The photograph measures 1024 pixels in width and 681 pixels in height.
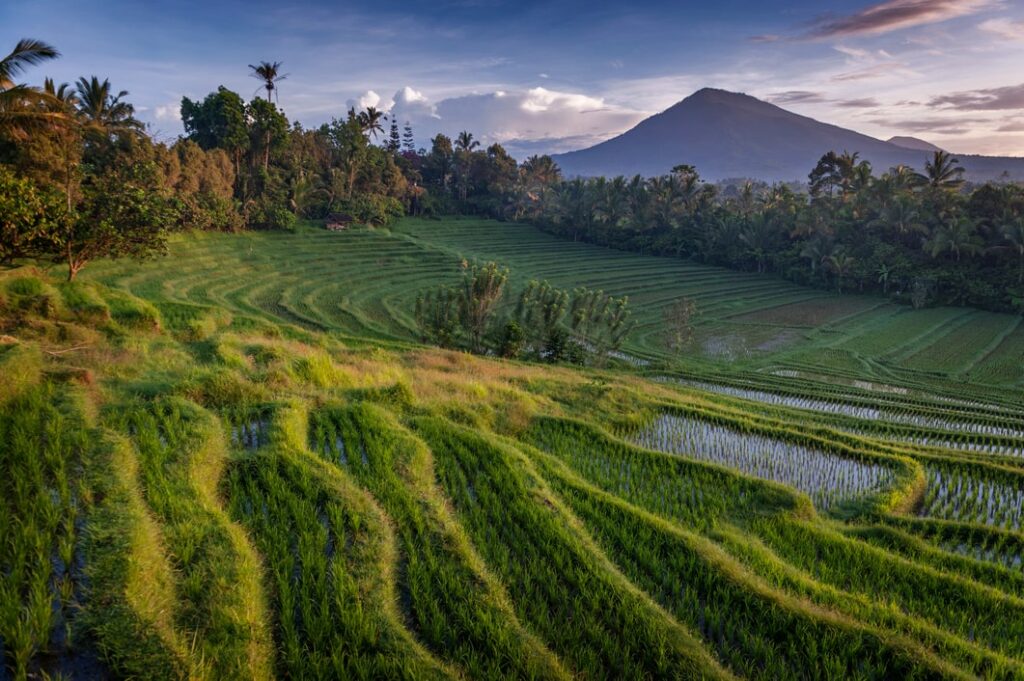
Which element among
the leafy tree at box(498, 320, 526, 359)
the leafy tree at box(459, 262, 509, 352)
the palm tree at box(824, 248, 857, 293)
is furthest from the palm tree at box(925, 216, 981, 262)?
the leafy tree at box(459, 262, 509, 352)

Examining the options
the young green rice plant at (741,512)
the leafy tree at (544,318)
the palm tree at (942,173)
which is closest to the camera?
the young green rice plant at (741,512)

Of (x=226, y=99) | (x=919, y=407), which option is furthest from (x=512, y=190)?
(x=919, y=407)

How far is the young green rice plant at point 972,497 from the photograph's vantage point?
8.37 metres

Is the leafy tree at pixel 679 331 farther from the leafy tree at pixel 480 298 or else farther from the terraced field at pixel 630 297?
the leafy tree at pixel 480 298

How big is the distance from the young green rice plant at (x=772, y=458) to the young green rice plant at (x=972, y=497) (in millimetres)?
724

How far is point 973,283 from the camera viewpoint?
3828 cm

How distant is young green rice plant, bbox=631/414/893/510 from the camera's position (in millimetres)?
9000

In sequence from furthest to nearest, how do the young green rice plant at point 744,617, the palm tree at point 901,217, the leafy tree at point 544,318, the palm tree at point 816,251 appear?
the palm tree at point 816,251, the palm tree at point 901,217, the leafy tree at point 544,318, the young green rice plant at point 744,617

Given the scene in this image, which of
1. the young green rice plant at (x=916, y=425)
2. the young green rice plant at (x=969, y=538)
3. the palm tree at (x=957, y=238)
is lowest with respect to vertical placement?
the young green rice plant at (x=916, y=425)

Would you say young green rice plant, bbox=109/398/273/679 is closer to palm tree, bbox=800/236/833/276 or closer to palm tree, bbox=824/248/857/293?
palm tree, bbox=824/248/857/293

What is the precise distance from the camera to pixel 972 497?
9.04m

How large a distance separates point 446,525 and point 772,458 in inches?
287

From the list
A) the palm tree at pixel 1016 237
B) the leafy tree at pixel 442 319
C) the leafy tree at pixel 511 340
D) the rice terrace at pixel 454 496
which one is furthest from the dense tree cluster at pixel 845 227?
the leafy tree at pixel 442 319

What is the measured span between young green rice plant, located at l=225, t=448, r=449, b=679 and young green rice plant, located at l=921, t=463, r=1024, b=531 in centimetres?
852
